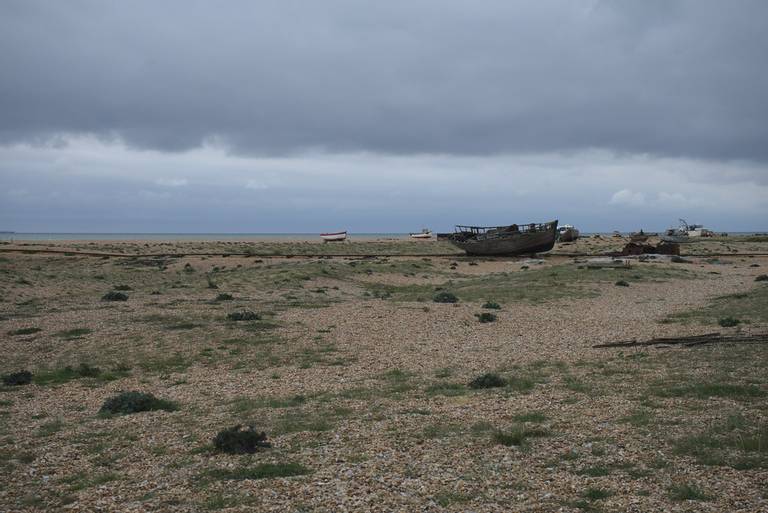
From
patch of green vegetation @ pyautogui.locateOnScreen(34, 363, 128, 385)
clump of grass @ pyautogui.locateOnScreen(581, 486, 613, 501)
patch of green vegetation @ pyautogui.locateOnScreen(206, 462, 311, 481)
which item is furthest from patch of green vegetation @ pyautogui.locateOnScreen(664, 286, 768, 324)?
patch of green vegetation @ pyautogui.locateOnScreen(34, 363, 128, 385)

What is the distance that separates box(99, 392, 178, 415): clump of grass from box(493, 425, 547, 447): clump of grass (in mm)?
7179

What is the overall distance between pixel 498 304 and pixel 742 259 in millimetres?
42309

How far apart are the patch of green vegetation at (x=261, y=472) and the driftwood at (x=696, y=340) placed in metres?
12.6

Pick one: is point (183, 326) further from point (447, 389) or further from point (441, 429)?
point (441, 429)

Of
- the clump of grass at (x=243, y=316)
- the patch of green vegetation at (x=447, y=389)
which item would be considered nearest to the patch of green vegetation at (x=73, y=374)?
the clump of grass at (x=243, y=316)

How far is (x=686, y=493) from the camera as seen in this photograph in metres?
7.68

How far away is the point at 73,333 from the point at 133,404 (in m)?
10.3

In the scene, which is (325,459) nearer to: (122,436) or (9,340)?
(122,436)

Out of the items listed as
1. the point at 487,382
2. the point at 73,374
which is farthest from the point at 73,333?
the point at 487,382

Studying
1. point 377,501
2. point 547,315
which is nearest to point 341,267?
point 547,315

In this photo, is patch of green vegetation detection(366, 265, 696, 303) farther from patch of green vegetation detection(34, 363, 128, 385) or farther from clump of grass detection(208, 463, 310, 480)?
clump of grass detection(208, 463, 310, 480)

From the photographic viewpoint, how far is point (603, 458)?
29.9 feet

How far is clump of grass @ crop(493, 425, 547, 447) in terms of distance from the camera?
32.9ft

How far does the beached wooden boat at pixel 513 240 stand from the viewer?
220ft
